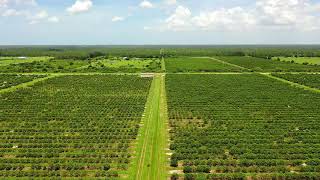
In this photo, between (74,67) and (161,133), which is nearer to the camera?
(161,133)

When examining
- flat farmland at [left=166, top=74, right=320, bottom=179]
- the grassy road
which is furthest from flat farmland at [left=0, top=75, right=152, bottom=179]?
flat farmland at [left=166, top=74, right=320, bottom=179]

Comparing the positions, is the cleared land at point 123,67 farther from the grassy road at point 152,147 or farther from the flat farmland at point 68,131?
the grassy road at point 152,147

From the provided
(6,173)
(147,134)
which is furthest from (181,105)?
(6,173)

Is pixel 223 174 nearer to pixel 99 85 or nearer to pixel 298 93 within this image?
pixel 298 93

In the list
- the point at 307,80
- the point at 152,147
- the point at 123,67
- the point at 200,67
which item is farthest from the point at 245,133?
the point at 123,67

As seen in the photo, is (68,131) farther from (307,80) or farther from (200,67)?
(200,67)

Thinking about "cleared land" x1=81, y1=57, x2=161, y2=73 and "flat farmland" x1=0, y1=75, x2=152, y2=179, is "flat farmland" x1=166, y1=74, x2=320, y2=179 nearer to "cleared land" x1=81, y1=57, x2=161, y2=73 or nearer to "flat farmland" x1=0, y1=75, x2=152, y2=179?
"flat farmland" x1=0, y1=75, x2=152, y2=179
